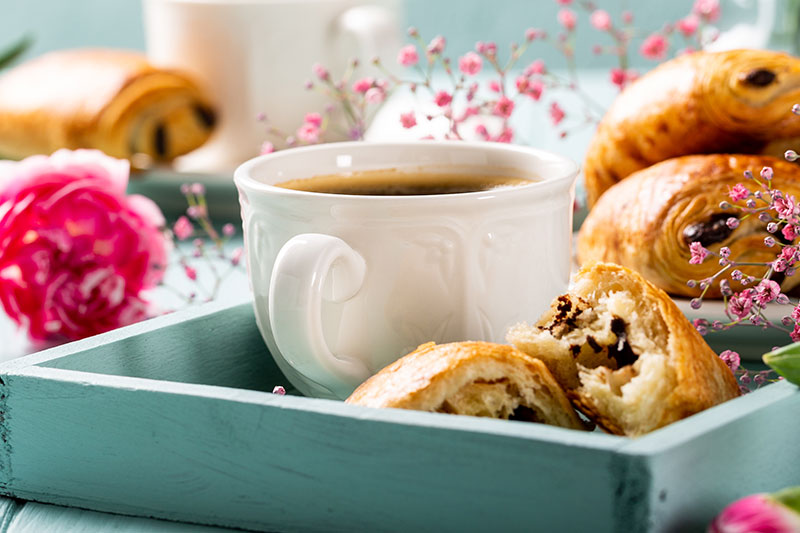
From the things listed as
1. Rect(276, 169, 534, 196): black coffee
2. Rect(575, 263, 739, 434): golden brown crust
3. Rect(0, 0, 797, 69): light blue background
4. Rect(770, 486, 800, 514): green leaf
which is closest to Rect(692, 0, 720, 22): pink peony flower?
Rect(276, 169, 534, 196): black coffee

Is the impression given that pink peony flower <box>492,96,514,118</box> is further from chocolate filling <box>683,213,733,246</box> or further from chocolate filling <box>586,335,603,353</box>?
chocolate filling <box>586,335,603,353</box>

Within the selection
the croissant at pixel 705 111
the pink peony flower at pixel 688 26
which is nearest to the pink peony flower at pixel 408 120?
the croissant at pixel 705 111

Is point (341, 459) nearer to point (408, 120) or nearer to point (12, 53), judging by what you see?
point (408, 120)

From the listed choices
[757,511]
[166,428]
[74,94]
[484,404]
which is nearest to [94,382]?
[166,428]

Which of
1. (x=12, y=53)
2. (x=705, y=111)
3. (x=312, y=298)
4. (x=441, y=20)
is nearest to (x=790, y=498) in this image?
(x=312, y=298)

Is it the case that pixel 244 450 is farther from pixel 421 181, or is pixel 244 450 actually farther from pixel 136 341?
pixel 421 181

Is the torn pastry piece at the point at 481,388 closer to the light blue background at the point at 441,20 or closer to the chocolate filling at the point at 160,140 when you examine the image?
the chocolate filling at the point at 160,140
